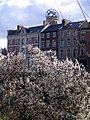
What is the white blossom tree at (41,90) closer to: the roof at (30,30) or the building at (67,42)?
the building at (67,42)

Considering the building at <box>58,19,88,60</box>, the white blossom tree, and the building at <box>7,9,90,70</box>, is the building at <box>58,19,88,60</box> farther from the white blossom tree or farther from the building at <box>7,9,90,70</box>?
the white blossom tree

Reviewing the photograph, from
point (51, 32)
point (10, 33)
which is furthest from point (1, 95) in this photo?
point (10, 33)

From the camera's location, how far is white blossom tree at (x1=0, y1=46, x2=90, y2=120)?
358 inches

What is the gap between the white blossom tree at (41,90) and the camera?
909 centimetres

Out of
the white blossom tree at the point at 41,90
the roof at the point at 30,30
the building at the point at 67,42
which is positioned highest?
the roof at the point at 30,30

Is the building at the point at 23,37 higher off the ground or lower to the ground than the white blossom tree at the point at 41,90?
higher

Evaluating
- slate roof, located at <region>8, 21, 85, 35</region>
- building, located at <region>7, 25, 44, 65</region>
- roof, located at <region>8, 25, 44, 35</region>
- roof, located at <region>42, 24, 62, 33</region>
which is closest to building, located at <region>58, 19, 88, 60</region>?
slate roof, located at <region>8, 21, 85, 35</region>

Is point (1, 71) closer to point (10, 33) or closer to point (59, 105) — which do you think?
point (59, 105)

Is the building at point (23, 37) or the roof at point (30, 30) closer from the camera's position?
the building at point (23, 37)

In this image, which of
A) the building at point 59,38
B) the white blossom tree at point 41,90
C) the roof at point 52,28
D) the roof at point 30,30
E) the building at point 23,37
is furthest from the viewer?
the roof at point 30,30

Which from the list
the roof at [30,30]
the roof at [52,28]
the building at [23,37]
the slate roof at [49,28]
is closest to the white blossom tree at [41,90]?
the slate roof at [49,28]

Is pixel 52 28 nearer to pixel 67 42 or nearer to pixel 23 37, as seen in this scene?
pixel 67 42

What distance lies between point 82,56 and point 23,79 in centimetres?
5460

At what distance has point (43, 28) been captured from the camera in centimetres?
7275
